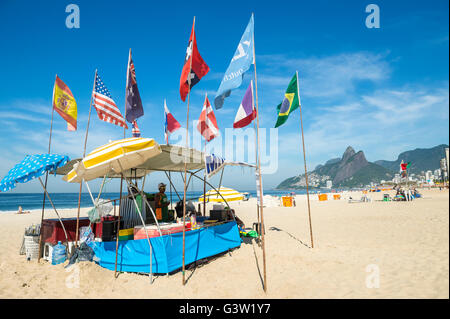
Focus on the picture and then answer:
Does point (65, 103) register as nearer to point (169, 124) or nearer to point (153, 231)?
point (169, 124)

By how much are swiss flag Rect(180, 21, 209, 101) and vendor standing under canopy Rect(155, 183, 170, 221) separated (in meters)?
4.36

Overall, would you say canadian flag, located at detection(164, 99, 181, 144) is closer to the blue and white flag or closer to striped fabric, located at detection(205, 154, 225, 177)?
striped fabric, located at detection(205, 154, 225, 177)

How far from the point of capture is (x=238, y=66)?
20.5ft

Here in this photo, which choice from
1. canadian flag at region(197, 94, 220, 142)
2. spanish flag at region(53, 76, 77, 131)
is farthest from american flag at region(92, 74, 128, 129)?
canadian flag at region(197, 94, 220, 142)

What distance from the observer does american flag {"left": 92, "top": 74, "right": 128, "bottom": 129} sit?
772 cm

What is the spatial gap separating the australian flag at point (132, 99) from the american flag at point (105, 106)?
0.34m

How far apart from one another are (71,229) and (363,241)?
1051cm

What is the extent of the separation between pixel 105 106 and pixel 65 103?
1.82m

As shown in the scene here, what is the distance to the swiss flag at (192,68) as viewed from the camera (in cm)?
646
